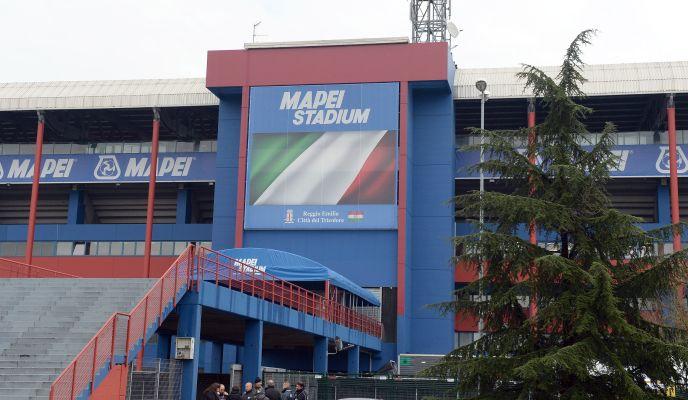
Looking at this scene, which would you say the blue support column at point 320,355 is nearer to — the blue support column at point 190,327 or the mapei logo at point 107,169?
the blue support column at point 190,327

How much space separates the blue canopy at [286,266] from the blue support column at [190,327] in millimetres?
12426

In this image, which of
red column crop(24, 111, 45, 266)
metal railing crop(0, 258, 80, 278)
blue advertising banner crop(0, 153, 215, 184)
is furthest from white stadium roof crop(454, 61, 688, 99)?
red column crop(24, 111, 45, 266)

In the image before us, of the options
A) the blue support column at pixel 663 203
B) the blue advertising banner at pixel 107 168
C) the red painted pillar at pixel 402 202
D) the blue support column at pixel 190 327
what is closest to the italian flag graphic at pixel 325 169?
the red painted pillar at pixel 402 202

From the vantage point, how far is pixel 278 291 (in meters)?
34.4

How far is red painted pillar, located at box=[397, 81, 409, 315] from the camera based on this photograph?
44.3 metres

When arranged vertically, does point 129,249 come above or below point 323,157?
below

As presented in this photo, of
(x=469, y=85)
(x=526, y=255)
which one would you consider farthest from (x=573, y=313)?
(x=469, y=85)

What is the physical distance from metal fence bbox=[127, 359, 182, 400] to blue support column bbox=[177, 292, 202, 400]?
0.17 m

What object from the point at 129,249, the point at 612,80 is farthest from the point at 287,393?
the point at 129,249

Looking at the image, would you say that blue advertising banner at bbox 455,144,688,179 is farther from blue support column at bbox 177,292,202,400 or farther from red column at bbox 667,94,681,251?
blue support column at bbox 177,292,202,400

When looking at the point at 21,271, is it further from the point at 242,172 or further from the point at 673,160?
the point at 673,160

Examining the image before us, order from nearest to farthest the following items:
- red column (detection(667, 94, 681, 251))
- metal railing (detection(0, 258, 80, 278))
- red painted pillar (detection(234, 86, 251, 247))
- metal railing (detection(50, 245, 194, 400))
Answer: metal railing (detection(50, 245, 194, 400)), metal railing (detection(0, 258, 80, 278)), red painted pillar (detection(234, 86, 251, 247)), red column (detection(667, 94, 681, 251))

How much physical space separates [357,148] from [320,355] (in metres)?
14.6

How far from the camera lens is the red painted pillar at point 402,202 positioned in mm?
44312
